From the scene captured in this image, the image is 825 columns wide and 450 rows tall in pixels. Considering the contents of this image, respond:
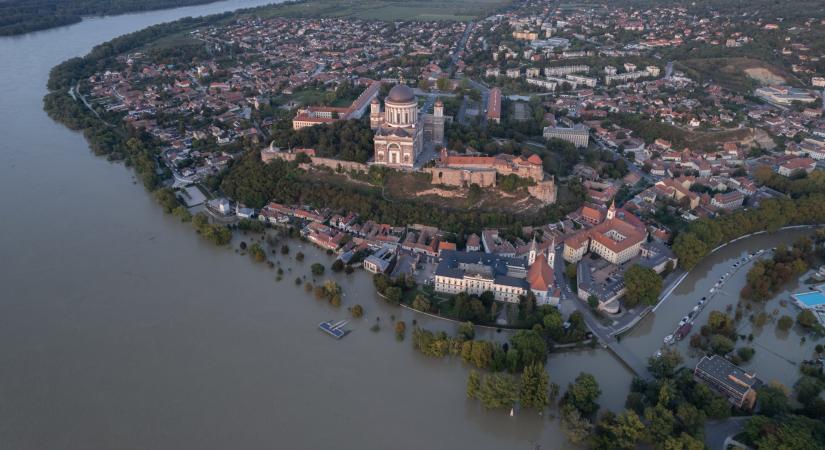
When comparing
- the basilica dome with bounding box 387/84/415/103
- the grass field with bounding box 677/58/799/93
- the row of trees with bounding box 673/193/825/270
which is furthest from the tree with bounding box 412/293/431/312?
the grass field with bounding box 677/58/799/93

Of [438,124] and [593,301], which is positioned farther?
[438,124]

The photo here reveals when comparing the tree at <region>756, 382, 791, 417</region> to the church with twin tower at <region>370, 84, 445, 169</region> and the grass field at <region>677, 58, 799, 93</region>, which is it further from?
the grass field at <region>677, 58, 799, 93</region>

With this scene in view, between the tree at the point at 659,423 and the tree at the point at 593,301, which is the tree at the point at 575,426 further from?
the tree at the point at 593,301

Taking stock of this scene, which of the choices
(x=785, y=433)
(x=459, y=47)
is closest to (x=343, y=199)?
(x=785, y=433)

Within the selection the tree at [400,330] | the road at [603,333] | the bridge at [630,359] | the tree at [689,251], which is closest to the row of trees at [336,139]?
the tree at [400,330]

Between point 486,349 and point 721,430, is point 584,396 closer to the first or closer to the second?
point 486,349

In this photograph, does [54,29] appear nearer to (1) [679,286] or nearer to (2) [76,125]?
(2) [76,125]

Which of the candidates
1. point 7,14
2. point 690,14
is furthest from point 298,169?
point 7,14
